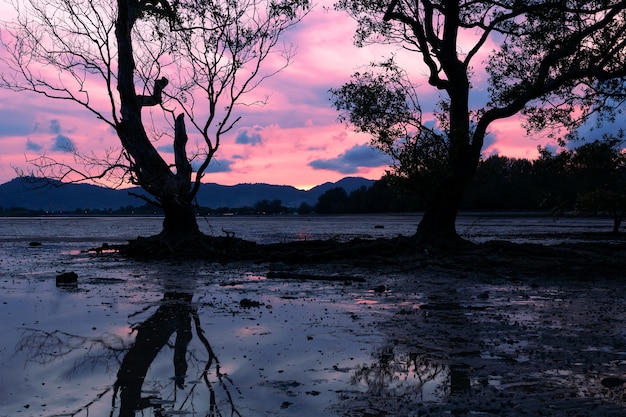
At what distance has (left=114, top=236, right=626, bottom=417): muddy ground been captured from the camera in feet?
22.1

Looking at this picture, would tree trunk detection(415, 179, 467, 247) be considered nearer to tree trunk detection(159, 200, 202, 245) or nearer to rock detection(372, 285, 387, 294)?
rock detection(372, 285, 387, 294)

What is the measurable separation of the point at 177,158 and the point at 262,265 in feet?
32.3

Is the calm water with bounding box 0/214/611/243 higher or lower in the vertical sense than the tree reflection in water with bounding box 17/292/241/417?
lower

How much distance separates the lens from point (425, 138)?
27.3 metres

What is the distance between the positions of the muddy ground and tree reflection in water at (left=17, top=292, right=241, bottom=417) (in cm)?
184

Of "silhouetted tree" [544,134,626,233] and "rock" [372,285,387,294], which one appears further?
"silhouetted tree" [544,134,626,233]

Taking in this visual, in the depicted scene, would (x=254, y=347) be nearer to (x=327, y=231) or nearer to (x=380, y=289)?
(x=380, y=289)

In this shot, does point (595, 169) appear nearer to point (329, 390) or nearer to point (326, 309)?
point (326, 309)

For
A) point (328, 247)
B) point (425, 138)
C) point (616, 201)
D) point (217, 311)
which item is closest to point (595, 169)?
point (616, 201)

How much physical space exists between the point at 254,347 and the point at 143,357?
1.78 m

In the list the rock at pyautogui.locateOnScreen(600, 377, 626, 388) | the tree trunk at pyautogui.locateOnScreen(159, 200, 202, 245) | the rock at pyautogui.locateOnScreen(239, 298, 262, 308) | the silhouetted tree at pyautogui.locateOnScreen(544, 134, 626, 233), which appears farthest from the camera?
the tree trunk at pyautogui.locateOnScreen(159, 200, 202, 245)

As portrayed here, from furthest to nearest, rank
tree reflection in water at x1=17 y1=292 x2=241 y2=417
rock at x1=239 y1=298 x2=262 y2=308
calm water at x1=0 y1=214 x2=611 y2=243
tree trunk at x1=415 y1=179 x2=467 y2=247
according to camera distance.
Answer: calm water at x1=0 y1=214 x2=611 y2=243, tree trunk at x1=415 y1=179 x2=467 y2=247, rock at x1=239 y1=298 x2=262 y2=308, tree reflection in water at x1=17 y1=292 x2=241 y2=417

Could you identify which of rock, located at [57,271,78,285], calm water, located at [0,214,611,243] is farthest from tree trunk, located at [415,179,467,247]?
rock, located at [57,271,78,285]

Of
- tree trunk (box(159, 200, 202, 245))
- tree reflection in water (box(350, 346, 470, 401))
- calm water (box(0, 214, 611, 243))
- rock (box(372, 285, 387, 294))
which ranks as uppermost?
tree trunk (box(159, 200, 202, 245))
